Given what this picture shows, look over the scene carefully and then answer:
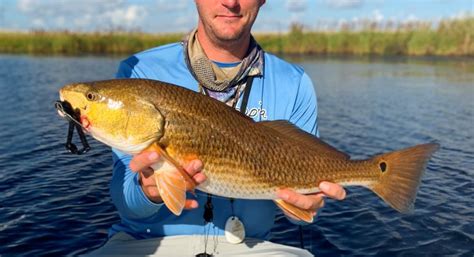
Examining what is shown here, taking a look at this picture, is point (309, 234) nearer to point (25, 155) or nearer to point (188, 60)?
point (188, 60)

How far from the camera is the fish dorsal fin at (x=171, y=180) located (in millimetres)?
2721

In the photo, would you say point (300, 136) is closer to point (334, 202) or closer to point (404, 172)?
point (404, 172)

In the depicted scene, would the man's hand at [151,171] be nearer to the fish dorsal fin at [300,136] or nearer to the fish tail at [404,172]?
the fish dorsal fin at [300,136]

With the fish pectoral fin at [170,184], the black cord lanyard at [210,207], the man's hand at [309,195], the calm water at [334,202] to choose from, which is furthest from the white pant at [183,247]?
the calm water at [334,202]

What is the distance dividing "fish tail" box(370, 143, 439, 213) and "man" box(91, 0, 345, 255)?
0.74 metres

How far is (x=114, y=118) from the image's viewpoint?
9.01ft

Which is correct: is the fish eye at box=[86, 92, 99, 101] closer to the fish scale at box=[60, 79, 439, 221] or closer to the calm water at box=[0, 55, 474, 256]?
the fish scale at box=[60, 79, 439, 221]

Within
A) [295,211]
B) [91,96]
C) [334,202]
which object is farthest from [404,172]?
[334,202]

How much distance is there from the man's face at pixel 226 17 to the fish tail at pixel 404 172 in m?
1.40

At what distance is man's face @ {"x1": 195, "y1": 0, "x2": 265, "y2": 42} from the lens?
3635mm

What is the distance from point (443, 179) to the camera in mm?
9336

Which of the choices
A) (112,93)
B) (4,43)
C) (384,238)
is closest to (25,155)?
(384,238)

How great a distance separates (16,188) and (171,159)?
6.38 meters

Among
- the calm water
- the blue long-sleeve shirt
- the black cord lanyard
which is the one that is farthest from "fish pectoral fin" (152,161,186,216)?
the calm water
